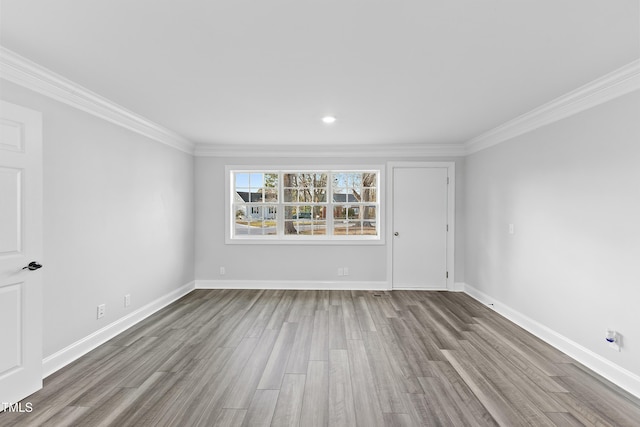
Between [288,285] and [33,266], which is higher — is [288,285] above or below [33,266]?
below

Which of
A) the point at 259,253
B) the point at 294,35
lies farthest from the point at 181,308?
the point at 294,35

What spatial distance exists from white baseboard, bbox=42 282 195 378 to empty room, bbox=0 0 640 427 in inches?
1.1

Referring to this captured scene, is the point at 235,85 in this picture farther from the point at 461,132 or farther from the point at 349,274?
the point at 349,274

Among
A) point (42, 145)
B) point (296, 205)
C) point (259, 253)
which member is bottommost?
point (259, 253)

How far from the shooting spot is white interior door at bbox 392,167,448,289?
17.2ft

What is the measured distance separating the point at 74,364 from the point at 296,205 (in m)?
3.56

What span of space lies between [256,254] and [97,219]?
2.56 metres

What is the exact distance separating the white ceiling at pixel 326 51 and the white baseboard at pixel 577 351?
7.72ft

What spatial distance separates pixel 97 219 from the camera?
10.2ft

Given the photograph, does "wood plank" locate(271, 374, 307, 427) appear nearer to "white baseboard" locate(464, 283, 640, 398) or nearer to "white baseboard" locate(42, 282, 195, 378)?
"white baseboard" locate(42, 282, 195, 378)

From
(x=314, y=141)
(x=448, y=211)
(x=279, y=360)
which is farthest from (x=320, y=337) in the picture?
(x=448, y=211)

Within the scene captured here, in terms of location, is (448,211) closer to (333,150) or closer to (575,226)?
(333,150)

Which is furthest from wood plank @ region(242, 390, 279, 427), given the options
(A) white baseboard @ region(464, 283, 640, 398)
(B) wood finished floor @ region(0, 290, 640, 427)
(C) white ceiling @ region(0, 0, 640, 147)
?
(A) white baseboard @ region(464, 283, 640, 398)

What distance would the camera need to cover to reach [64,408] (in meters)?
2.11
